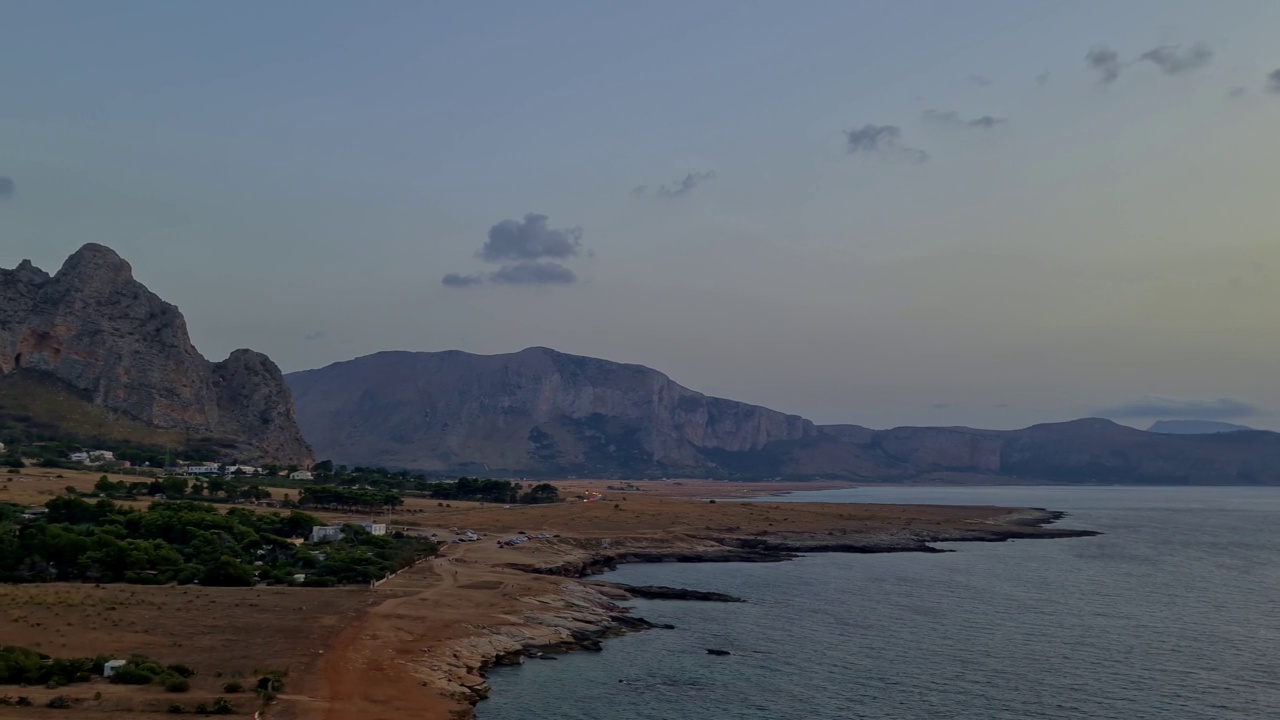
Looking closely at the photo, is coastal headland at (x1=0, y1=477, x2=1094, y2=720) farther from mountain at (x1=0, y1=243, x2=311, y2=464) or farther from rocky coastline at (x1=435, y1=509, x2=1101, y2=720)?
mountain at (x1=0, y1=243, x2=311, y2=464)

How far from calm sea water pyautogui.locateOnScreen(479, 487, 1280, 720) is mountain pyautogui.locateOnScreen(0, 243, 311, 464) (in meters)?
110

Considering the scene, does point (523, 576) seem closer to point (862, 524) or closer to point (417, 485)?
point (862, 524)

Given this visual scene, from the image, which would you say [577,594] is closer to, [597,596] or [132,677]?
[597,596]

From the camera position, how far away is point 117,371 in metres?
158

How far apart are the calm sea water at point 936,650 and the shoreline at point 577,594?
5.49ft

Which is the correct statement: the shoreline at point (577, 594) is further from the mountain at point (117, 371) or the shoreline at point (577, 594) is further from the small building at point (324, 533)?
the mountain at point (117, 371)

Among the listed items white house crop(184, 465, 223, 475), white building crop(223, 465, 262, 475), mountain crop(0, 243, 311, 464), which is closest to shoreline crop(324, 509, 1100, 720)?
white house crop(184, 465, 223, 475)

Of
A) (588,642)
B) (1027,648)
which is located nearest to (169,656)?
(588,642)

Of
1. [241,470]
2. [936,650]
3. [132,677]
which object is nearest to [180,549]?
[132,677]

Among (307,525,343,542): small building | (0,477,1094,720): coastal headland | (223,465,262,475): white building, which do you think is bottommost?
(0,477,1094,720): coastal headland

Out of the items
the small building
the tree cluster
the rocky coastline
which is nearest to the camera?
the rocky coastline

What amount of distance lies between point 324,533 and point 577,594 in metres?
26.9

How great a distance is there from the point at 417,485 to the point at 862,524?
230 feet

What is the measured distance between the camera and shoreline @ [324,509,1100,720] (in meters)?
41.1
